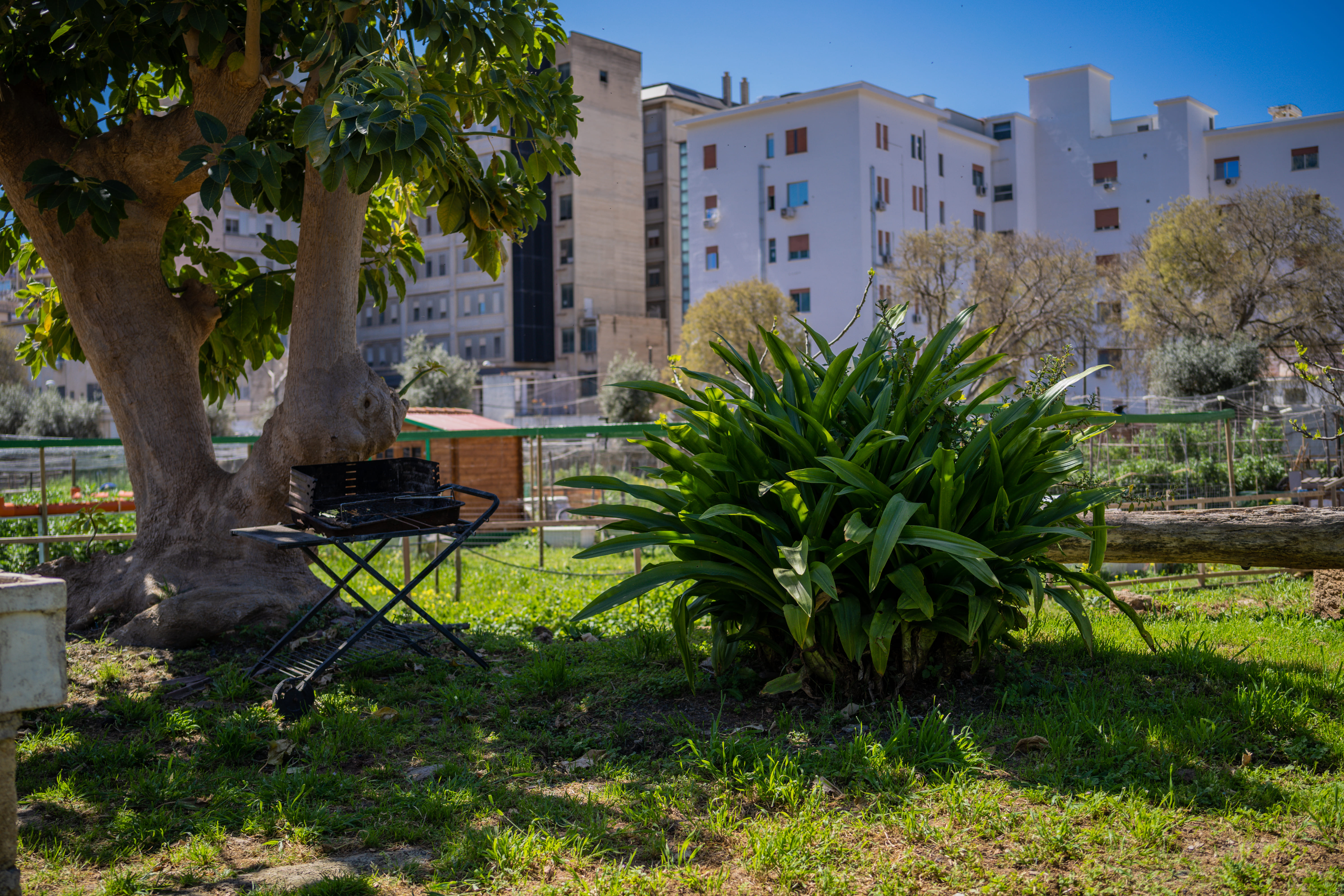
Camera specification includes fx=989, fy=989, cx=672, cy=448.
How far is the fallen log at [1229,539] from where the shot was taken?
558 centimetres

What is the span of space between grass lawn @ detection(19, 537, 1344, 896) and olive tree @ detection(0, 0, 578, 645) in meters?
1.16

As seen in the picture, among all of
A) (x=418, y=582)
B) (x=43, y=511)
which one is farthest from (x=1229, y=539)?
(x=43, y=511)

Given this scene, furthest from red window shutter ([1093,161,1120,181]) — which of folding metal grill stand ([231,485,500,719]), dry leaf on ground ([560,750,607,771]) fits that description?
dry leaf on ground ([560,750,607,771])

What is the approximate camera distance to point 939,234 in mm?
39688

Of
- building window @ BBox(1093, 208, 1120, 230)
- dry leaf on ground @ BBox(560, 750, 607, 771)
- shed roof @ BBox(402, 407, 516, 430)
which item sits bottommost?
dry leaf on ground @ BBox(560, 750, 607, 771)

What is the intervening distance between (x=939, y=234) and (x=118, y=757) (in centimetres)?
3916

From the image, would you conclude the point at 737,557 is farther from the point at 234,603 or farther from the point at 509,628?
the point at 234,603

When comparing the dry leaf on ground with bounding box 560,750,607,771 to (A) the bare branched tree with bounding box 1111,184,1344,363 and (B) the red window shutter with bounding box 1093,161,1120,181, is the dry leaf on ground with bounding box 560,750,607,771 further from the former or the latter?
(B) the red window shutter with bounding box 1093,161,1120,181

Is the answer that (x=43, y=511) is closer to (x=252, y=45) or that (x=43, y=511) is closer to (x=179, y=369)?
(x=179, y=369)

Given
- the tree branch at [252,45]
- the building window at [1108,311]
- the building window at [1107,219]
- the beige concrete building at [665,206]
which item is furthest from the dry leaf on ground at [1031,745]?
the beige concrete building at [665,206]

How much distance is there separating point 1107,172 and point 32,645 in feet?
180

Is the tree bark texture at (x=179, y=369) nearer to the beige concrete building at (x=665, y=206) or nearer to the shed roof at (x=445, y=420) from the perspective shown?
the shed roof at (x=445, y=420)

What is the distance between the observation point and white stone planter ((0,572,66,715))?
2574 millimetres

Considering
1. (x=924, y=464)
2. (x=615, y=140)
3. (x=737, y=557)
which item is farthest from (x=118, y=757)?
(x=615, y=140)
